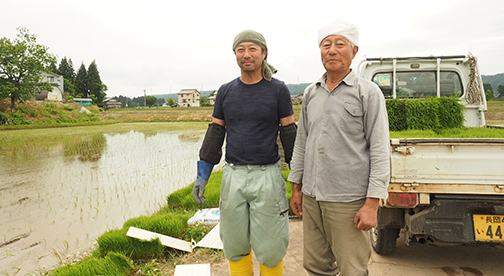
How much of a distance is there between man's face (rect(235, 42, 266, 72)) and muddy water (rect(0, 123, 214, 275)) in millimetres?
2997

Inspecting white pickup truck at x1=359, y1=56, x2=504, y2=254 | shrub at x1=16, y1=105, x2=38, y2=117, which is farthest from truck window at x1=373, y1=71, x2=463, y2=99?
shrub at x1=16, y1=105, x2=38, y2=117

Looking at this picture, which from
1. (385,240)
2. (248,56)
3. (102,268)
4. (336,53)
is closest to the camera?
(336,53)

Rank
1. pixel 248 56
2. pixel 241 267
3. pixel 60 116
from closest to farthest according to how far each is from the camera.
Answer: pixel 248 56 < pixel 241 267 < pixel 60 116

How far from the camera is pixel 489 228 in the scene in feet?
7.12

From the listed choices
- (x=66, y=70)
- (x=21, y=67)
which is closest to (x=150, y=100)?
(x=66, y=70)

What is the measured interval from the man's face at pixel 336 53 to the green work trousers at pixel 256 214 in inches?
29.1

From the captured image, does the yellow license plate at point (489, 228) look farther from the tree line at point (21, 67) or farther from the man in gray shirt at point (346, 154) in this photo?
the tree line at point (21, 67)

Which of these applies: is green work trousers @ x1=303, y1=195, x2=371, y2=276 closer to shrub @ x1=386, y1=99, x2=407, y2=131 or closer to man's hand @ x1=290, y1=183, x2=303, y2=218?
man's hand @ x1=290, y1=183, x2=303, y2=218

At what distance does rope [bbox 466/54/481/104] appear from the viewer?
14.1 ft

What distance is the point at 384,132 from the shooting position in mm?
1560

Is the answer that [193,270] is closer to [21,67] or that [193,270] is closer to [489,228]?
[489,228]

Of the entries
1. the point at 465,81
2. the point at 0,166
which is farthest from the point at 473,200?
the point at 0,166

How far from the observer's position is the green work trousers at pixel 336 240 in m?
1.62

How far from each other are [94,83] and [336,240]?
6074cm
